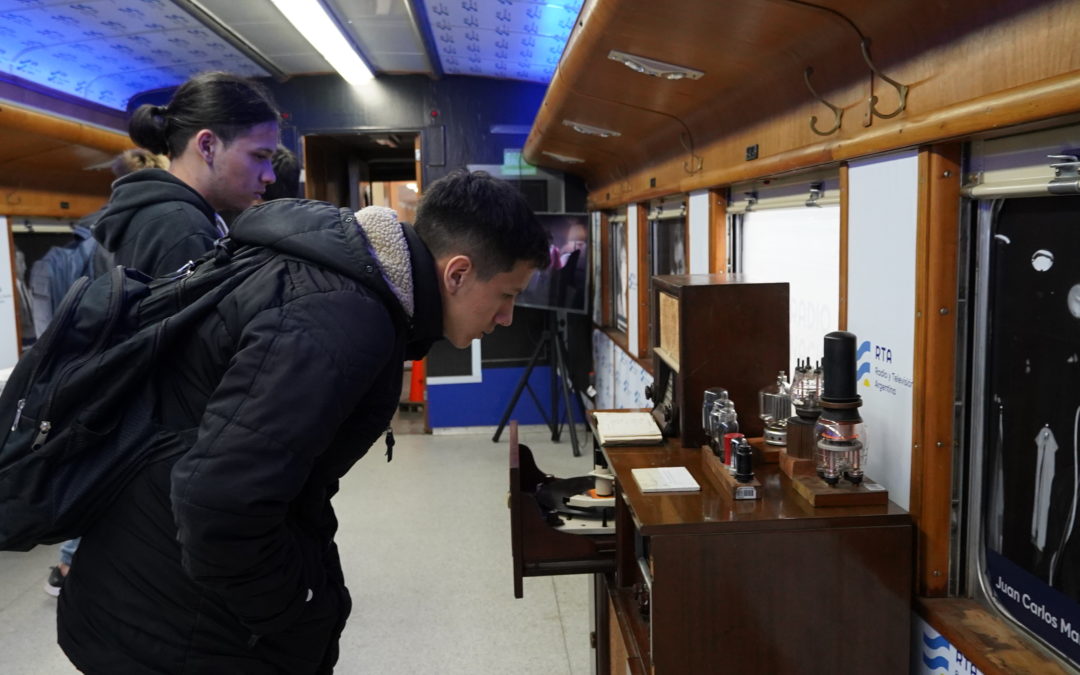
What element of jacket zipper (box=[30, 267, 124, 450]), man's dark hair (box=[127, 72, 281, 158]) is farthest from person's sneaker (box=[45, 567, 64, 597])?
jacket zipper (box=[30, 267, 124, 450])

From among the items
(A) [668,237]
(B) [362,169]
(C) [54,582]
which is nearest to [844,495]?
(A) [668,237]

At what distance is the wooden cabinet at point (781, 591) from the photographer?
168 cm

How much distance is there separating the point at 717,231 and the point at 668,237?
3.81ft

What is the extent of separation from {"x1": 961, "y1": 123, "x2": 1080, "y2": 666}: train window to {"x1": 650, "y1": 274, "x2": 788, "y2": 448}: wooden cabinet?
59cm

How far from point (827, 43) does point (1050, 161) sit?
0.76 meters

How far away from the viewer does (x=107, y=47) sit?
18.4 ft

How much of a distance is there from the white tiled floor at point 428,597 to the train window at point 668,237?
5.60 ft

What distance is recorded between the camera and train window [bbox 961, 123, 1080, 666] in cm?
144

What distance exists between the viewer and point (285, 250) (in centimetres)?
128

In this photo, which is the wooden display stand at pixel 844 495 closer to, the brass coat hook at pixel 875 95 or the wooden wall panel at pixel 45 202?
the brass coat hook at pixel 875 95

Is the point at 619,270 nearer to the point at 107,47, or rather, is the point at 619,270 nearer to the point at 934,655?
the point at 107,47

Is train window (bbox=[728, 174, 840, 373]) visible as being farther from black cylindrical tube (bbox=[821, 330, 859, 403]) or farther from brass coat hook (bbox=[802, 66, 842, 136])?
black cylindrical tube (bbox=[821, 330, 859, 403])

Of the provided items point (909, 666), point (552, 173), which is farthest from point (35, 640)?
point (552, 173)

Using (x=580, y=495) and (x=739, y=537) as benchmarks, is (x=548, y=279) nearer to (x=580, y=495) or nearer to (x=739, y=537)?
(x=580, y=495)
